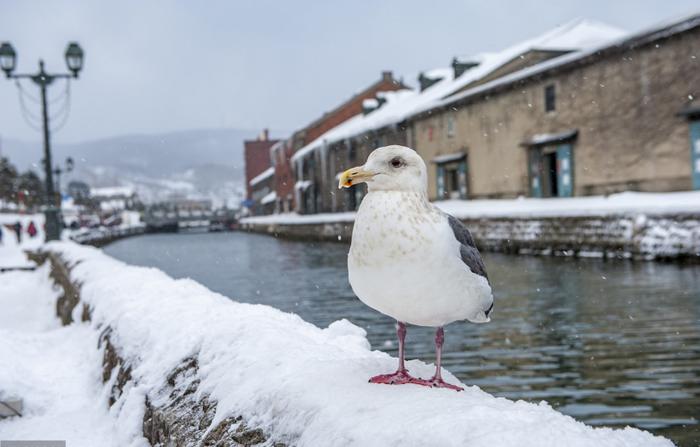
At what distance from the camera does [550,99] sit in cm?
2388

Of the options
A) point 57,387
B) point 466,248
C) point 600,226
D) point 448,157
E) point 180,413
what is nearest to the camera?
point 466,248

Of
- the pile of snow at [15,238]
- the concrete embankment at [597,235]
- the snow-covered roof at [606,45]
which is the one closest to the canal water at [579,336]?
the concrete embankment at [597,235]

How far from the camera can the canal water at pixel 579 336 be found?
191 inches

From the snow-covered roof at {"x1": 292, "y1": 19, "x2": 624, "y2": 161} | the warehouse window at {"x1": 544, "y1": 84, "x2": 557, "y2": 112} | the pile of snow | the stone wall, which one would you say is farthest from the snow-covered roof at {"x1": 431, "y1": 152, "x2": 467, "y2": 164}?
the stone wall

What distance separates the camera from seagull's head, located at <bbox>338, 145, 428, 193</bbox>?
2.59 m

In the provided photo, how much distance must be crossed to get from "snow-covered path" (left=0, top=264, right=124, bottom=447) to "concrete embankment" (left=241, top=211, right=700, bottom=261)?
445 inches

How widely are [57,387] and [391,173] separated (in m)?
3.86

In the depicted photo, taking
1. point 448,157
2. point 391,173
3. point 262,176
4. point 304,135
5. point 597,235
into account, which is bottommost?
point 597,235

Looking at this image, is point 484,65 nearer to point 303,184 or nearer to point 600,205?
point 600,205

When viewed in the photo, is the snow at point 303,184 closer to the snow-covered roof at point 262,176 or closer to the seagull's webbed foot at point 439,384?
the snow-covered roof at point 262,176

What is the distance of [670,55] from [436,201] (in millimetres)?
13350

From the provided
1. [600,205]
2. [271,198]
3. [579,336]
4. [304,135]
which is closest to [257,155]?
[271,198]

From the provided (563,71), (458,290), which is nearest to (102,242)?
(563,71)

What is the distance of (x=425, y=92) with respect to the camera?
36.7 m
